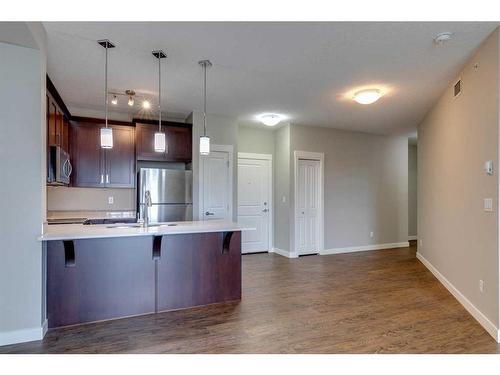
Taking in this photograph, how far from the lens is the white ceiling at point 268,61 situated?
254 centimetres

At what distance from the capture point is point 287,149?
19.3 ft

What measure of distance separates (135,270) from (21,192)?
1.23 m

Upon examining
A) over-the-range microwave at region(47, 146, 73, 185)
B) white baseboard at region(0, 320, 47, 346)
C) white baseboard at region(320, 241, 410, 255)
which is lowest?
white baseboard at region(320, 241, 410, 255)

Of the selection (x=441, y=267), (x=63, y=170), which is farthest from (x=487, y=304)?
(x=63, y=170)

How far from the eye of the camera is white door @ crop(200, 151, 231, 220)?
514 cm

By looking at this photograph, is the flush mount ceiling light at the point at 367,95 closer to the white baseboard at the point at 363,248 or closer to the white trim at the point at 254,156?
the white trim at the point at 254,156

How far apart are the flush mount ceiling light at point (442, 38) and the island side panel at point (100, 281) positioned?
3.34 metres

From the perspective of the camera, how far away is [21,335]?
95.7 inches

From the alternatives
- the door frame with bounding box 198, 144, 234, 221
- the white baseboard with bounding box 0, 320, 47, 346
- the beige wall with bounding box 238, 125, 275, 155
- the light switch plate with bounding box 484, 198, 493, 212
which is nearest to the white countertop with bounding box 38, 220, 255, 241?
the white baseboard with bounding box 0, 320, 47, 346

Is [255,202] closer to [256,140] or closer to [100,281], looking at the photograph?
[256,140]

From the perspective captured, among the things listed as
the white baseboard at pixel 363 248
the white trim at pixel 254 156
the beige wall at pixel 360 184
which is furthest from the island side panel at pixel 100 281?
the white baseboard at pixel 363 248

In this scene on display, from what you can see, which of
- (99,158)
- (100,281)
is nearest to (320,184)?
(99,158)

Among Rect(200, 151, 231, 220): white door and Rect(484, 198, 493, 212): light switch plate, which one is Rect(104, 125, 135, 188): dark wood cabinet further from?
Rect(484, 198, 493, 212): light switch plate

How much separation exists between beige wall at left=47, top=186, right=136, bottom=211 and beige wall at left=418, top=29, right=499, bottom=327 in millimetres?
4828
